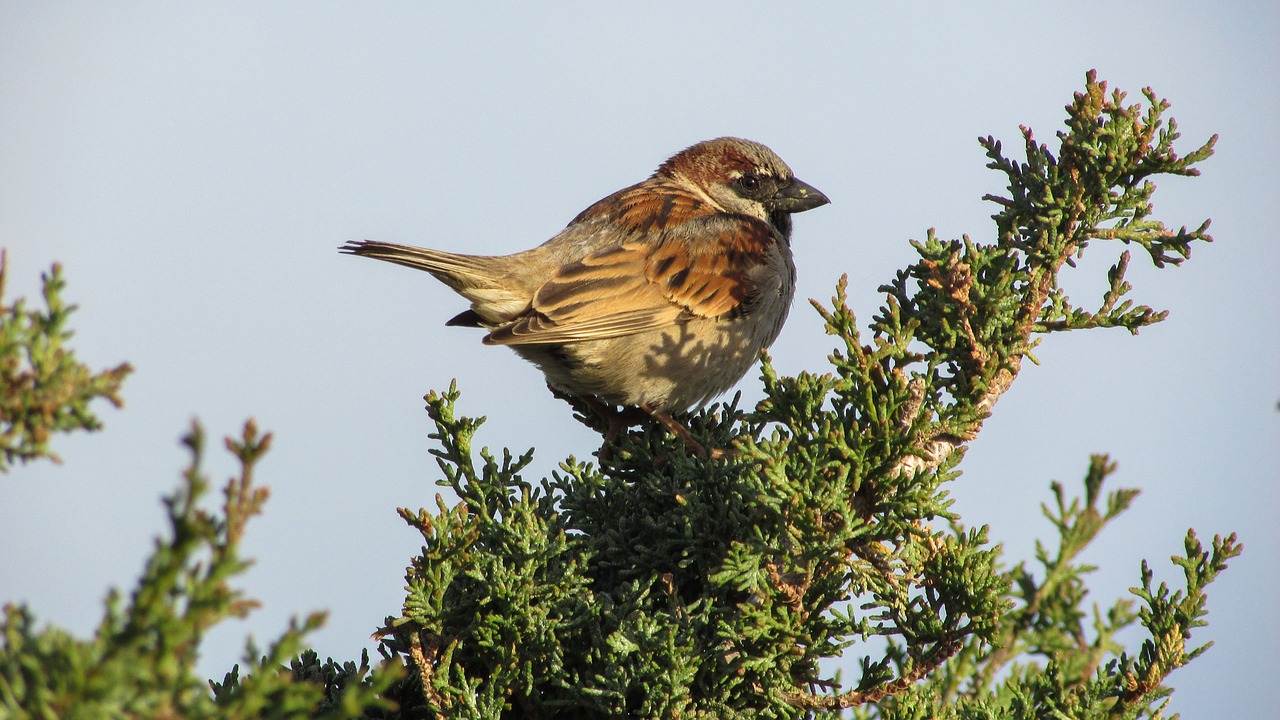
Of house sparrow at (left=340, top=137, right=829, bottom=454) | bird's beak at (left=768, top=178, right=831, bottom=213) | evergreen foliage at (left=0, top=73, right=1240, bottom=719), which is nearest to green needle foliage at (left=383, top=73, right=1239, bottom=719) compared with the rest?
evergreen foliage at (left=0, top=73, right=1240, bottom=719)

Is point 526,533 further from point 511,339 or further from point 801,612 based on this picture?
point 511,339

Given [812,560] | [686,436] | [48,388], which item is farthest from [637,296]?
[48,388]

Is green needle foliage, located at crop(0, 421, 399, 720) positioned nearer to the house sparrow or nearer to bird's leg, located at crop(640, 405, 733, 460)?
bird's leg, located at crop(640, 405, 733, 460)

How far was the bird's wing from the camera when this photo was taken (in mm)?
5316

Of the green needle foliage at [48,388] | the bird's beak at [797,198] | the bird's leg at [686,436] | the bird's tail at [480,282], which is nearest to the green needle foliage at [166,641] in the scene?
the green needle foliage at [48,388]

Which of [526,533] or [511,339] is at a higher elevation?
[511,339]

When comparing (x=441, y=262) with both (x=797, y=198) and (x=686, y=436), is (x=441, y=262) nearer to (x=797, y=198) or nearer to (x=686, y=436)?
(x=686, y=436)

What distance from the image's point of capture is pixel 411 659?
10.8 ft

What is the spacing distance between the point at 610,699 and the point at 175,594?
5.69 feet

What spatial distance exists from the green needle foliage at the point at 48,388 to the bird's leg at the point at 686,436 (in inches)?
90.4

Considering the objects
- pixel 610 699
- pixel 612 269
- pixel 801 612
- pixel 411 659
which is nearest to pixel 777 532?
pixel 801 612

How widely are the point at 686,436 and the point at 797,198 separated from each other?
102 inches

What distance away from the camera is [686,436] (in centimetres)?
452

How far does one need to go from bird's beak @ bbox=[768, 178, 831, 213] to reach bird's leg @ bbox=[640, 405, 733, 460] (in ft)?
6.30
